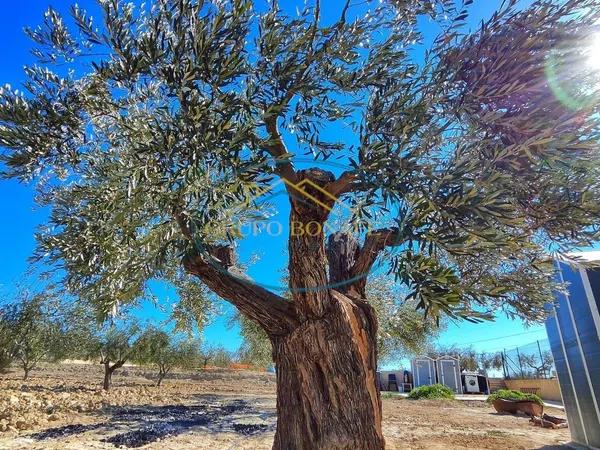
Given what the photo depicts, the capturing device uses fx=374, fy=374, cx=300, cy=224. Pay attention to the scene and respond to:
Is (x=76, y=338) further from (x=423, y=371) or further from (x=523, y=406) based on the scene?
(x=423, y=371)

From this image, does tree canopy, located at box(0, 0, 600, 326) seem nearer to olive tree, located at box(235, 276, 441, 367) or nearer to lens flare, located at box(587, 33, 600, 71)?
lens flare, located at box(587, 33, 600, 71)

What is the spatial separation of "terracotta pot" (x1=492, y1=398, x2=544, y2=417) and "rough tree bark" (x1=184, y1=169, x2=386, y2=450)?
636 inches

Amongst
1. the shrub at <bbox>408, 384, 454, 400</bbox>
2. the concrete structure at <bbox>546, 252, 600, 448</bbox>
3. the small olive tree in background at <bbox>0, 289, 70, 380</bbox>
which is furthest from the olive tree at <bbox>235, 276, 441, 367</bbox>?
the shrub at <bbox>408, 384, 454, 400</bbox>

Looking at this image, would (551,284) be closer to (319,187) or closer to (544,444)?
(319,187)

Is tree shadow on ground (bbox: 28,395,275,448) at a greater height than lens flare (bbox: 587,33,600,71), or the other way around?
lens flare (bbox: 587,33,600,71)

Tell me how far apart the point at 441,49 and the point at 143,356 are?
104 feet

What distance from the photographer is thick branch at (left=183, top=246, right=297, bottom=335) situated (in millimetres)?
4629

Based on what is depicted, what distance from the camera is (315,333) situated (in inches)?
168

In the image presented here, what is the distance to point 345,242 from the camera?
567 centimetres

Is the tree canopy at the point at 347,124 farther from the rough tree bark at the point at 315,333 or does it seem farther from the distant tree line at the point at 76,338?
the distant tree line at the point at 76,338

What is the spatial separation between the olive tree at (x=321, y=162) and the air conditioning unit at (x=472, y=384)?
36624 mm

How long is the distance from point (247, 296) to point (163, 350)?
30480 millimetres

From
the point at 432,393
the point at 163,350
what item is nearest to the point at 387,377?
the point at 432,393

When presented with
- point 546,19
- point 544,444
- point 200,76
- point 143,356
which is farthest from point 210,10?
point 143,356
